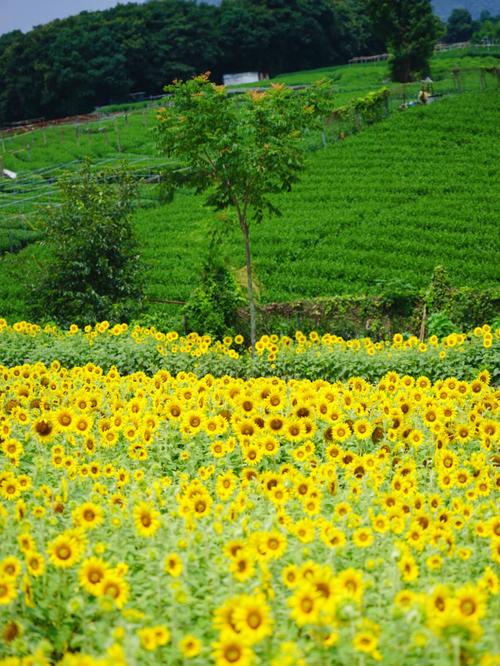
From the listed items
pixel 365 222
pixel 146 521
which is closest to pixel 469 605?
pixel 146 521

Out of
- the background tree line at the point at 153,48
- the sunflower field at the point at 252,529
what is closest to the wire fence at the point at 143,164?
the sunflower field at the point at 252,529

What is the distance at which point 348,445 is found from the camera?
6289mm

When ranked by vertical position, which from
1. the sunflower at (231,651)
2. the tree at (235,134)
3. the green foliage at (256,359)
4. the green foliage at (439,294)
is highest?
the tree at (235,134)

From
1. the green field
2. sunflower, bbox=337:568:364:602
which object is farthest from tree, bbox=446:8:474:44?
sunflower, bbox=337:568:364:602

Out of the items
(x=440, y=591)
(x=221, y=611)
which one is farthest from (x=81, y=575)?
(x=440, y=591)

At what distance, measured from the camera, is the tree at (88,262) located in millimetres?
13109

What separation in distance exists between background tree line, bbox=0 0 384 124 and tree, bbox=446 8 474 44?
30772mm

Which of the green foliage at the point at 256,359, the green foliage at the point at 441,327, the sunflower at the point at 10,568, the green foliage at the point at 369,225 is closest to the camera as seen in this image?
the sunflower at the point at 10,568

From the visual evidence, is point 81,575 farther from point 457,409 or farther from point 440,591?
point 457,409

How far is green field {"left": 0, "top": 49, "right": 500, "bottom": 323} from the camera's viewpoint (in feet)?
53.0

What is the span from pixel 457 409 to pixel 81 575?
3.87 meters

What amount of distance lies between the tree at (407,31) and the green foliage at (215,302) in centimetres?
3489

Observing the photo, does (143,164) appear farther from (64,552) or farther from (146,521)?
(64,552)

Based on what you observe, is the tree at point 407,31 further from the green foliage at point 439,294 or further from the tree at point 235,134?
the tree at point 235,134
